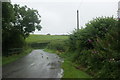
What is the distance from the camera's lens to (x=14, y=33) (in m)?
38.0

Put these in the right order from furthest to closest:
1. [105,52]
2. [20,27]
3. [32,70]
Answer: [20,27], [32,70], [105,52]

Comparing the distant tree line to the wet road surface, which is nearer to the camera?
the wet road surface

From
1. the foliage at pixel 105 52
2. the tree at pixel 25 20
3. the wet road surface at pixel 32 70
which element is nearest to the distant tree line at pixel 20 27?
the tree at pixel 25 20

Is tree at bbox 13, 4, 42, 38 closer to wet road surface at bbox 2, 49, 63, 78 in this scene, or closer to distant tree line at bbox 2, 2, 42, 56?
distant tree line at bbox 2, 2, 42, 56

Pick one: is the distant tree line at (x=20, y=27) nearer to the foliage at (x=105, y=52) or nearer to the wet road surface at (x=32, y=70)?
the wet road surface at (x=32, y=70)

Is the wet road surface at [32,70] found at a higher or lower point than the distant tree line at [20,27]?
lower

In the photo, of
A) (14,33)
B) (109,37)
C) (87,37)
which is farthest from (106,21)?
(14,33)

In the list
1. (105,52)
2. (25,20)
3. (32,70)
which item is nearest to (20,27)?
(25,20)

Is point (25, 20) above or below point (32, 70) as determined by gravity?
above

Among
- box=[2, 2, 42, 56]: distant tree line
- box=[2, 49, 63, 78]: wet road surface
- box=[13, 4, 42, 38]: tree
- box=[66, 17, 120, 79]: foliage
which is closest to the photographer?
box=[66, 17, 120, 79]: foliage

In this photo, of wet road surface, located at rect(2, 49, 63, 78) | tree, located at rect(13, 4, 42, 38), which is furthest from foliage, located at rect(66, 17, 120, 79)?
tree, located at rect(13, 4, 42, 38)

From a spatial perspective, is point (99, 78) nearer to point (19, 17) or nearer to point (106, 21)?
point (106, 21)

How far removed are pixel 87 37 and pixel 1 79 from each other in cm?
937

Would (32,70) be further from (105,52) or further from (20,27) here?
(20,27)
